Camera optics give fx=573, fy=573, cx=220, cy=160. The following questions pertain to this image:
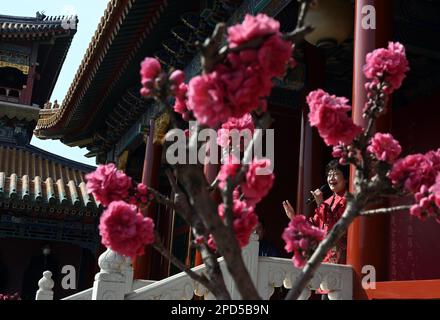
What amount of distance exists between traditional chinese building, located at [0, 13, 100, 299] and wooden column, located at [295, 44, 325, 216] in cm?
768

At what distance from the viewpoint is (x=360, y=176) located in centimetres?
203

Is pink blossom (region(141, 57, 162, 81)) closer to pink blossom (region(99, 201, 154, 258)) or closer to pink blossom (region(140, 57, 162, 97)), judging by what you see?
pink blossom (region(140, 57, 162, 97))

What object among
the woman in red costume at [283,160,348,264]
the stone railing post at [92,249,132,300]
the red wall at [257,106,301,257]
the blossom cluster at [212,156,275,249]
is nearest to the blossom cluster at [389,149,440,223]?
the blossom cluster at [212,156,275,249]

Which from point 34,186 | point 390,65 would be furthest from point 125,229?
point 34,186

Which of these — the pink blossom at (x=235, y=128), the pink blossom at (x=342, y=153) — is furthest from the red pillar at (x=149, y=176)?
the pink blossom at (x=342, y=153)

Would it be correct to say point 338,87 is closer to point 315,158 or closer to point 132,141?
point 315,158

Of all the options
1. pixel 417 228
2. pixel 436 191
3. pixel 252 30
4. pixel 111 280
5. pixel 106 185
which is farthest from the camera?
pixel 417 228

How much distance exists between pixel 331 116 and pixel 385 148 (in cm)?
28

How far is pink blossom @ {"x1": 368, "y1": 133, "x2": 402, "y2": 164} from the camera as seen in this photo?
2.10 m

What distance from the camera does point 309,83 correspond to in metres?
6.30

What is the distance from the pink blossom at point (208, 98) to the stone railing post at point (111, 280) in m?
2.09

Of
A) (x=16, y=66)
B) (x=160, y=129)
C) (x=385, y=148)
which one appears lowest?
(x=385, y=148)

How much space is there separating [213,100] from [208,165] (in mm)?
4667

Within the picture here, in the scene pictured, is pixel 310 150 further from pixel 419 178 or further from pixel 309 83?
pixel 419 178
